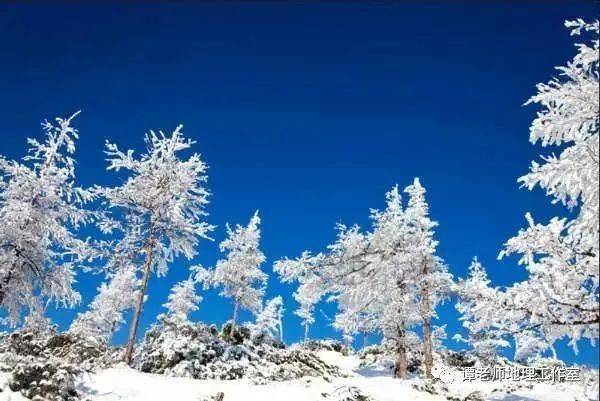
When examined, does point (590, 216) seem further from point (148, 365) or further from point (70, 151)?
point (70, 151)

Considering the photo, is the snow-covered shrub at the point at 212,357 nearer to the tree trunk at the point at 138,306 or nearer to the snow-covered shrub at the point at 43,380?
the tree trunk at the point at 138,306

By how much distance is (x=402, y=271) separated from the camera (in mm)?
24344

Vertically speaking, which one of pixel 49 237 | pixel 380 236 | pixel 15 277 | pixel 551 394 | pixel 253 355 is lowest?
pixel 551 394

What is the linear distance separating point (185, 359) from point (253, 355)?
155 inches

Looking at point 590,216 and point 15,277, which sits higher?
point 15,277

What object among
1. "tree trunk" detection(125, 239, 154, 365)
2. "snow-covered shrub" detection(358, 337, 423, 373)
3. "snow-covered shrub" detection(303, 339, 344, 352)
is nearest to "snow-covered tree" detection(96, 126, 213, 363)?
"tree trunk" detection(125, 239, 154, 365)

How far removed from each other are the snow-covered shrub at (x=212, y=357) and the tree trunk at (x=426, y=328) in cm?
472

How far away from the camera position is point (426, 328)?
2350 cm

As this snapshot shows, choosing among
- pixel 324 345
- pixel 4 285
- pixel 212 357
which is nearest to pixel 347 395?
pixel 212 357

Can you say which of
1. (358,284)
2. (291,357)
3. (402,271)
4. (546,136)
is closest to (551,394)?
(402,271)

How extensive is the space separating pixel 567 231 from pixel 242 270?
31413 millimetres

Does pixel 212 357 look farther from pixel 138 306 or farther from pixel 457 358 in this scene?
pixel 457 358

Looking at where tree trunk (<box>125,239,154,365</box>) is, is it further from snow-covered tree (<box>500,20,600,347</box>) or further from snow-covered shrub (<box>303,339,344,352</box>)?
snow-covered shrub (<box>303,339,344,352</box>)

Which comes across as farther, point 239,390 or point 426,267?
point 426,267
